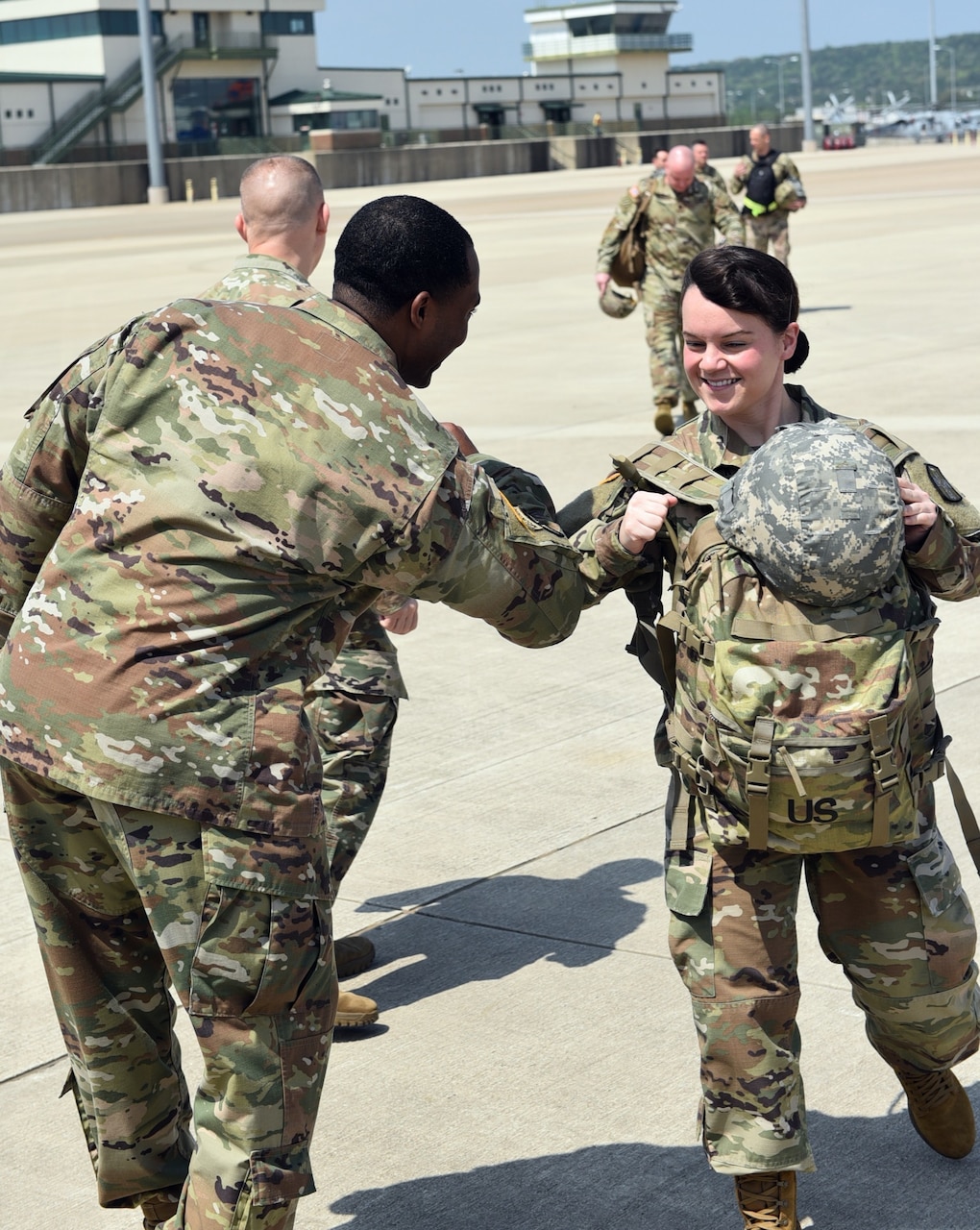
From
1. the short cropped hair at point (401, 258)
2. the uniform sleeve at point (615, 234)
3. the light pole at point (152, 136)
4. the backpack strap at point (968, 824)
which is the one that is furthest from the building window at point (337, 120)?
the short cropped hair at point (401, 258)

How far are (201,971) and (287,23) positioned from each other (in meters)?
90.5

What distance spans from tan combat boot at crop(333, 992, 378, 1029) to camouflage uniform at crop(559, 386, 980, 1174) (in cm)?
117

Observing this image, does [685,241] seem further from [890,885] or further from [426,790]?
[890,885]

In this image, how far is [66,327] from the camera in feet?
60.4

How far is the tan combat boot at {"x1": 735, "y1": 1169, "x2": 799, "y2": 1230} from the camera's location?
300cm

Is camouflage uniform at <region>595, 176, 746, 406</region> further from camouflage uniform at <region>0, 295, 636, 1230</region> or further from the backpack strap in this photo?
camouflage uniform at <region>0, 295, 636, 1230</region>

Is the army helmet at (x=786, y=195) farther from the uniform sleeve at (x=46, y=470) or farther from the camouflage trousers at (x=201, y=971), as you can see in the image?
the camouflage trousers at (x=201, y=971)

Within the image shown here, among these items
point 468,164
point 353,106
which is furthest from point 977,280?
point 353,106

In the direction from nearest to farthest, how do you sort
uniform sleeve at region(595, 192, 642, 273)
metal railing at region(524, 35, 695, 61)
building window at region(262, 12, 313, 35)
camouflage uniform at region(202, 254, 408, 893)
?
camouflage uniform at region(202, 254, 408, 893)
uniform sleeve at region(595, 192, 642, 273)
building window at region(262, 12, 313, 35)
metal railing at region(524, 35, 695, 61)

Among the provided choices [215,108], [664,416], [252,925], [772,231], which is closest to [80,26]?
[215,108]

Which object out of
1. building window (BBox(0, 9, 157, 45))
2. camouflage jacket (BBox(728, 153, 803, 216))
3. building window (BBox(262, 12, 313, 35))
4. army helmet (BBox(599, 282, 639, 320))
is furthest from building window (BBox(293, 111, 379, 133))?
army helmet (BBox(599, 282, 639, 320))

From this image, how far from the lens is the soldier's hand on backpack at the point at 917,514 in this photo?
2859 mm

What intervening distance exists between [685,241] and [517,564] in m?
9.78

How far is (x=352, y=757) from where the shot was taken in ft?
13.5
